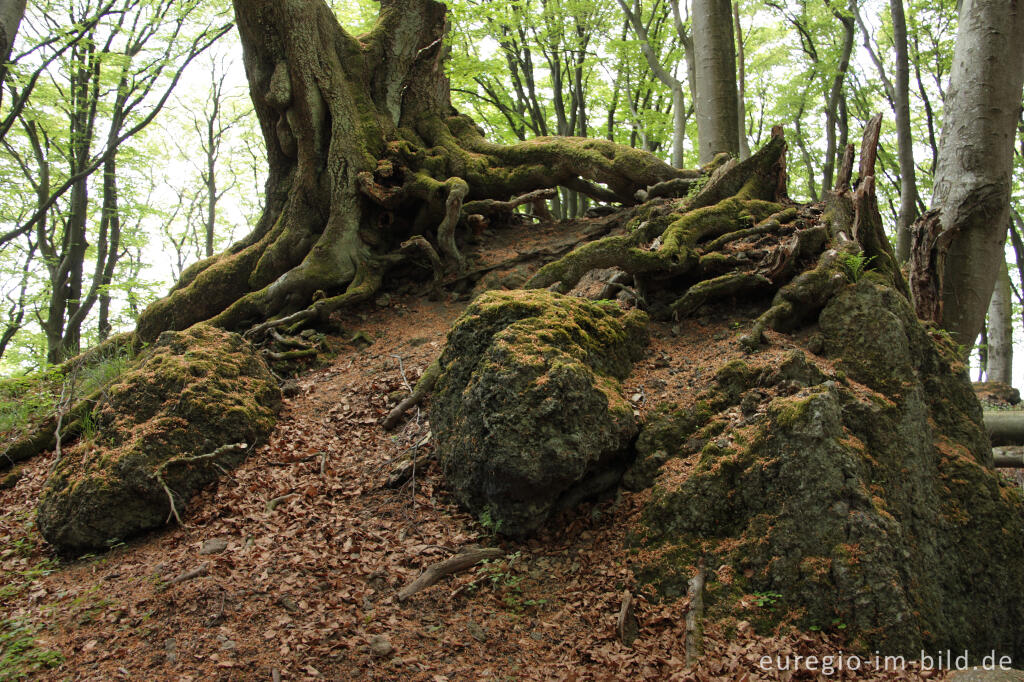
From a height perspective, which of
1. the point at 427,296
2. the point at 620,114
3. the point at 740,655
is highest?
the point at 620,114

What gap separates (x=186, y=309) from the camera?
26.3 feet

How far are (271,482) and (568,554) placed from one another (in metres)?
2.70

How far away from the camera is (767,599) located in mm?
3256

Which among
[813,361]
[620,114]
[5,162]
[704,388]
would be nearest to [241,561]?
[704,388]

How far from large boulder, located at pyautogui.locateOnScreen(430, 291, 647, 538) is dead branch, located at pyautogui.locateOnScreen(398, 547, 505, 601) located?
0.22m

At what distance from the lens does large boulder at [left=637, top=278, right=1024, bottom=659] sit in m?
3.19

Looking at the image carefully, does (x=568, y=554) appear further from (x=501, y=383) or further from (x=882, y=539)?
(x=882, y=539)

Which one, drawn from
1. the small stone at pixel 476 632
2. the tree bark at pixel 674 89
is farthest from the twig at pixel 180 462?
the tree bark at pixel 674 89

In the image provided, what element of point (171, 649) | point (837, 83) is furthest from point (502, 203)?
point (837, 83)

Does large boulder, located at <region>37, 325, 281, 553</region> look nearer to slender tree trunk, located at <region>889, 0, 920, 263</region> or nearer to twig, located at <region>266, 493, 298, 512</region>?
twig, located at <region>266, 493, 298, 512</region>

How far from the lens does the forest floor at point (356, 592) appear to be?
304 cm

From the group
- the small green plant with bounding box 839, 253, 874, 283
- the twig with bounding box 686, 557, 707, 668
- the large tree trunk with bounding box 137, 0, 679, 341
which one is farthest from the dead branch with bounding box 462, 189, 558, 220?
the twig with bounding box 686, 557, 707, 668

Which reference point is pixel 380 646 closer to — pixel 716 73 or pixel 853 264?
pixel 853 264

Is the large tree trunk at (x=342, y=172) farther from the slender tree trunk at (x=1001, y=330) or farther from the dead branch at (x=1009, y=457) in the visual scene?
the slender tree trunk at (x=1001, y=330)
